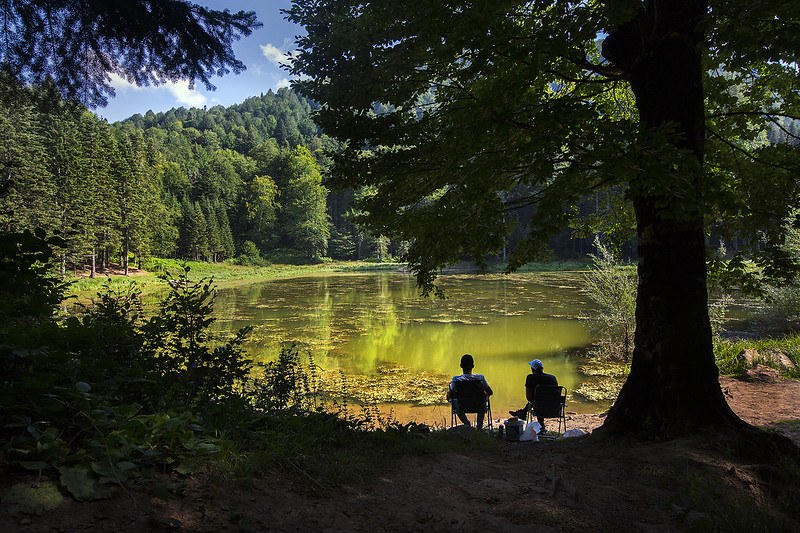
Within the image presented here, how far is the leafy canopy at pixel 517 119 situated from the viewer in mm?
3422

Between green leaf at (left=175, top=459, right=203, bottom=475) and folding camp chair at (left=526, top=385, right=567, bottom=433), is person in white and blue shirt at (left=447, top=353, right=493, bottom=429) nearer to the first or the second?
folding camp chair at (left=526, top=385, right=567, bottom=433)

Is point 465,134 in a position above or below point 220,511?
above

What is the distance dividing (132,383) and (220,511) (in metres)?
1.46

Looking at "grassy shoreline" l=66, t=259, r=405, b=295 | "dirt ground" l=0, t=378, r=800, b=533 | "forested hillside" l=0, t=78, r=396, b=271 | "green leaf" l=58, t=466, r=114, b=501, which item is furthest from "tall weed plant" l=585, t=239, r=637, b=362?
"grassy shoreline" l=66, t=259, r=405, b=295

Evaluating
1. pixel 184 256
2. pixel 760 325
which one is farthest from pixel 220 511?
pixel 184 256

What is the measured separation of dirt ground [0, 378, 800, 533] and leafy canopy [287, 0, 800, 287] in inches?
80.1

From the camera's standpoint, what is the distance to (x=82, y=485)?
1.84 m

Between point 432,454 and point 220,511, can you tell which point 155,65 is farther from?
point 432,454

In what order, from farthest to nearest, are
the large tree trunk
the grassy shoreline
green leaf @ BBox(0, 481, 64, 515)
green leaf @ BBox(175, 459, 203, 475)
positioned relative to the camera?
the grassy shoreline → the large tree trunk → green leaf @ BBox(175, 459, 203, 475) → green leaf @ BBox(0, 481, 64, 515)

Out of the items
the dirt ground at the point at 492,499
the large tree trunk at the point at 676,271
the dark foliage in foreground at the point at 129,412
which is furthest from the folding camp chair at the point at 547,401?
the dark foliage in foreground at the point at 129,412

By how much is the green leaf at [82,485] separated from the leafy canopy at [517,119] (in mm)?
3403

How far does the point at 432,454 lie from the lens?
3.89m

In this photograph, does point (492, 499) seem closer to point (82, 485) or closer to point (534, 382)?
point (82, 485)

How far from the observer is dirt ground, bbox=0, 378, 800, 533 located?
197 centimetres
